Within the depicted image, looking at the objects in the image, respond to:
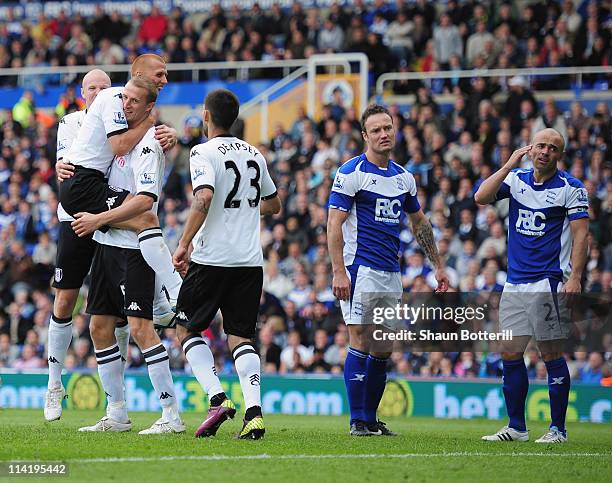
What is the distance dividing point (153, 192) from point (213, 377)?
1.51 metres

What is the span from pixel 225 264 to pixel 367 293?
1.56 m

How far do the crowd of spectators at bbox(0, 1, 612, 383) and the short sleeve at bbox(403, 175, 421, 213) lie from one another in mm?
5835

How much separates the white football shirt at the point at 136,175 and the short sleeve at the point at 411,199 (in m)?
2.21

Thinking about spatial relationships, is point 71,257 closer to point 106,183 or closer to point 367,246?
point 106,183

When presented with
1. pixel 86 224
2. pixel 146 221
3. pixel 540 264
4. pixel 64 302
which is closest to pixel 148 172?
pixel 146 221

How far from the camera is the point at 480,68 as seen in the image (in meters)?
22.3

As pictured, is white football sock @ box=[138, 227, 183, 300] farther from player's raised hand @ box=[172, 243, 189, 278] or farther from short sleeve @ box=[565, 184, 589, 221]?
short sleeve @ box=[565, 184, 589, 221]

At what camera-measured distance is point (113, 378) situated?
9789mm

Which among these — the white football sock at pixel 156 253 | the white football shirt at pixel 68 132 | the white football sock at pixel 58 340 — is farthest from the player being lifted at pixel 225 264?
the white football shirt at pixel 68 132

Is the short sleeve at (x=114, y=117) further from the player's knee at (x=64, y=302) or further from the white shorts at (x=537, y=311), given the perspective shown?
the white shorts at (x=537, y=311)

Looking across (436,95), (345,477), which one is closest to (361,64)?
(436,95)

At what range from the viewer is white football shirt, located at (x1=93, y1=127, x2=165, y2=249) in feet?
31.1

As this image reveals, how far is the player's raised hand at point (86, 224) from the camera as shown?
9.41 metres

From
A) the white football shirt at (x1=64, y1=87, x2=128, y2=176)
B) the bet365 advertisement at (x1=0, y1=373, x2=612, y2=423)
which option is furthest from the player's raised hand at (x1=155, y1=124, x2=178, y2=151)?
the bet365 advertisement at (x1=0, y1=373, x2=612, y2=423)
